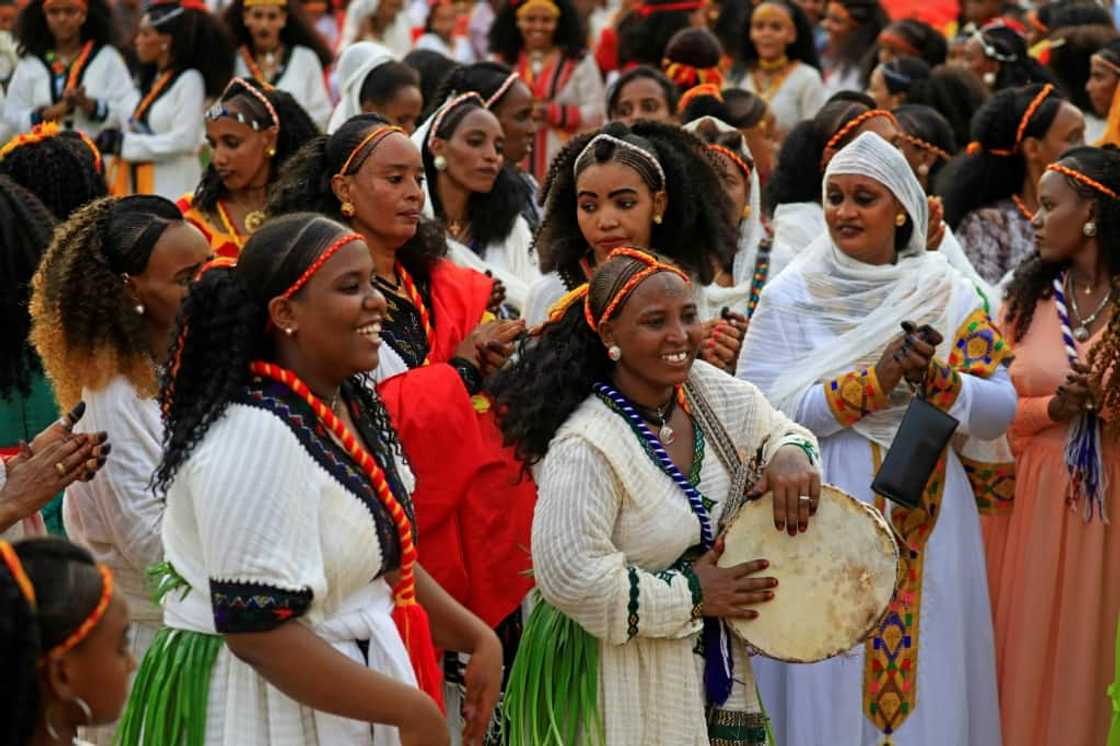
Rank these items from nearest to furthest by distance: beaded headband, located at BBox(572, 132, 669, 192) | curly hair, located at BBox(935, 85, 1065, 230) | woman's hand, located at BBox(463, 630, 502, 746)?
woman's hand, located at BBox(463, 630, 502, 746), beaded headband, located at BBox(572, 132, 669, 192), curly hair, located at BBox(935, 85, 1065, 230)

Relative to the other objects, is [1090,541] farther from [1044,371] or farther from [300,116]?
[300,116]

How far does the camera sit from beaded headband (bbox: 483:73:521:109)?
824 cm

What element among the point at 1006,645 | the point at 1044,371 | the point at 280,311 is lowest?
the point at 1006,645

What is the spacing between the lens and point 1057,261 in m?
6.48

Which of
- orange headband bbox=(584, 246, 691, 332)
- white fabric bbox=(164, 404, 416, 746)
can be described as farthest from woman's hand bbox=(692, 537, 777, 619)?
white fabric bbox=(164, 404, 416, 746)

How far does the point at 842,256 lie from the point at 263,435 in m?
3.03

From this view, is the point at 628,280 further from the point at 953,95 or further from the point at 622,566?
the point at 953,95

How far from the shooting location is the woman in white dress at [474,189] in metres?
7.09

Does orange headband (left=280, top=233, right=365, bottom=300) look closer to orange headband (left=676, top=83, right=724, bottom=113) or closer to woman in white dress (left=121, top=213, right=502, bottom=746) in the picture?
woman in white dress (left=121, top=213, right=502, bottom=746)

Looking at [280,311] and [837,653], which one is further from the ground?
[280,311]

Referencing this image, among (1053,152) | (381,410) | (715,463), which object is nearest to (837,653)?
(715,463)

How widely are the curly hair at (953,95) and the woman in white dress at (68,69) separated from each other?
16.8 ft

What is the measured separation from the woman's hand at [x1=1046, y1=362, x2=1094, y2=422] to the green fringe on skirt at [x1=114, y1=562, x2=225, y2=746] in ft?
11.2

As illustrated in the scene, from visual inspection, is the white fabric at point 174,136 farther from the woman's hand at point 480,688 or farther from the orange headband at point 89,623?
the orange headband at point 89,623
